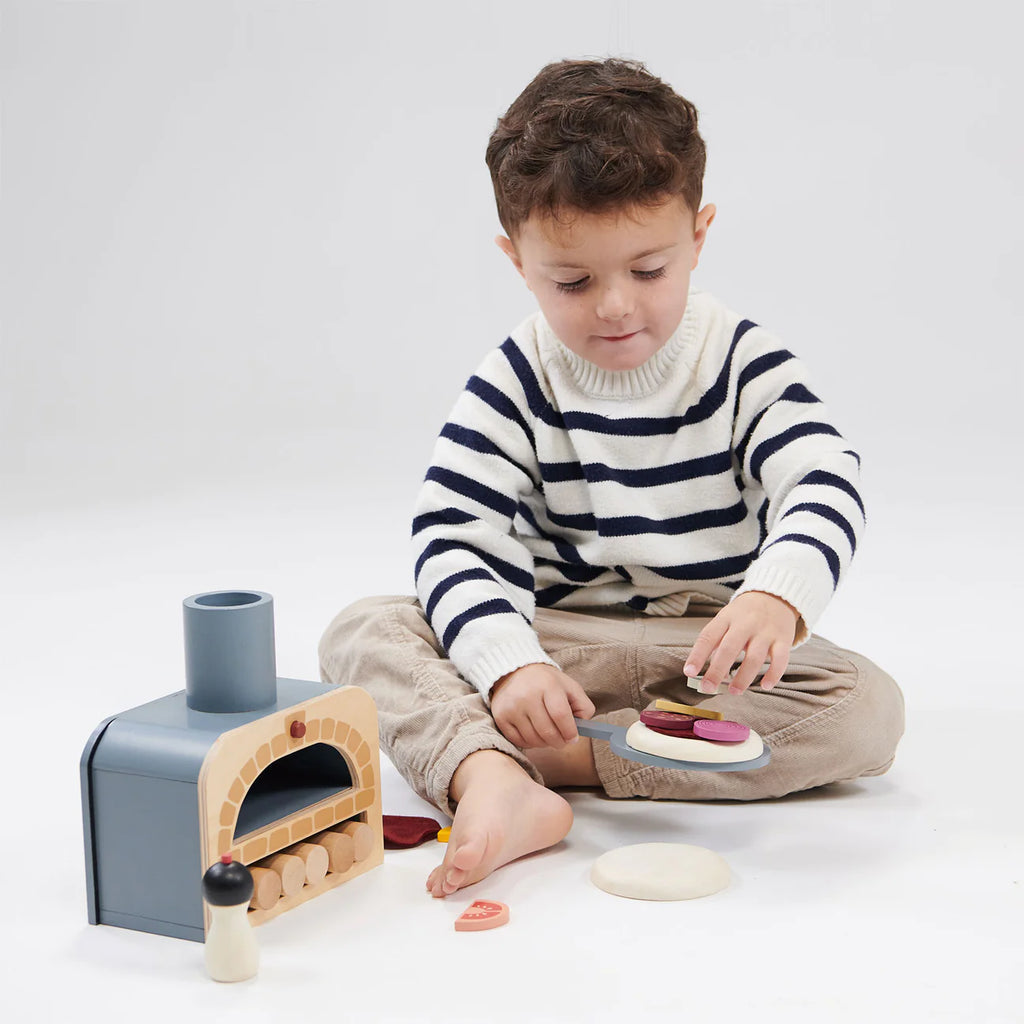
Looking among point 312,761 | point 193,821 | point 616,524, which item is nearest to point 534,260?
point 616,524

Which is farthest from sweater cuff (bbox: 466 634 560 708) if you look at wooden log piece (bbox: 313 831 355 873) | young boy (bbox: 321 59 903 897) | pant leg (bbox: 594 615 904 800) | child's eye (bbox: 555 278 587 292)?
child's eye (bbox: 555 278 587 292)

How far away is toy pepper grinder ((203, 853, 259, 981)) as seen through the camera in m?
0.94

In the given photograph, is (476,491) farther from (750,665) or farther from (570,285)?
(750,665)

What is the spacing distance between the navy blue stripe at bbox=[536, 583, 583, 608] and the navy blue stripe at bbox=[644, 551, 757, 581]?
4.0 inches

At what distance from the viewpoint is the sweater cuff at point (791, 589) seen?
1.22 metres

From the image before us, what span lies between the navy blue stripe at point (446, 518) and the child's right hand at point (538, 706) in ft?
0.64

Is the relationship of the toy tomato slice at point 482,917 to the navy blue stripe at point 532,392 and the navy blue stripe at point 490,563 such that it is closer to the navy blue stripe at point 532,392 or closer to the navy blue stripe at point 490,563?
the navy blue stripe at point 490,563

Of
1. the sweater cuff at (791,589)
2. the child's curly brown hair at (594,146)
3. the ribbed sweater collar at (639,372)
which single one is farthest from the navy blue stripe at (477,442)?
the sweater cuff at (791,589)

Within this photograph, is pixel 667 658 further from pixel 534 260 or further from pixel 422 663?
pixel 534 260

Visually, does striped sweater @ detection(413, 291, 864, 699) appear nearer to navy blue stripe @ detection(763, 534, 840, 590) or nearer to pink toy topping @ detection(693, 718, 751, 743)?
navy blue stripe @ detection(763, 534, 840, 590)

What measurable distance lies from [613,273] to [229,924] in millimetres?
639

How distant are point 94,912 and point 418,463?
1812 millimetres

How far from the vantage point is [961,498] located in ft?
8.18

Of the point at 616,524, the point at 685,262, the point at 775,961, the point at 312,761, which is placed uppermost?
the point at 685,262
